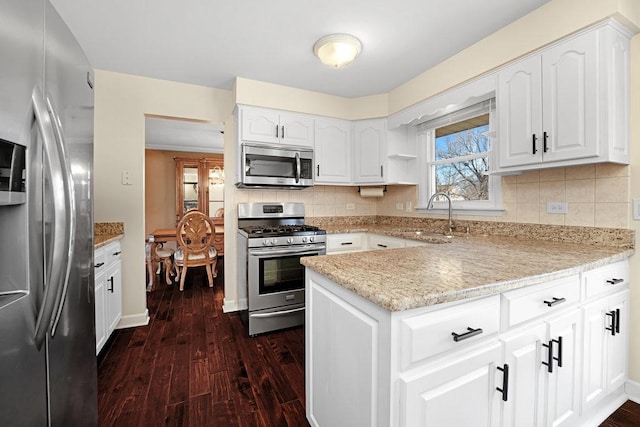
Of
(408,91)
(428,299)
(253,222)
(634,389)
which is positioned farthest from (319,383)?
(408,91)

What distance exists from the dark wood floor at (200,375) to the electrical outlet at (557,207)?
6.66ft

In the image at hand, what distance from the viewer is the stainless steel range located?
2.43 m

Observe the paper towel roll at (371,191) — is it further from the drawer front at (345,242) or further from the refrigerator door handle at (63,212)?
the refrigerator door handle at (63,212)

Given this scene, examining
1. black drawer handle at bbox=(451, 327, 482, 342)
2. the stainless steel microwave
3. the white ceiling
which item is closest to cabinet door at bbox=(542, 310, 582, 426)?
black drawer handle at bbox=(451, 327, 482, 342)

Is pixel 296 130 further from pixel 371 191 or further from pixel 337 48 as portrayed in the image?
pixel 371 191

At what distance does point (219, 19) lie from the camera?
1854 mm

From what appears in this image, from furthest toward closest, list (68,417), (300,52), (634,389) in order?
(300,52), (634,389), (68,417)

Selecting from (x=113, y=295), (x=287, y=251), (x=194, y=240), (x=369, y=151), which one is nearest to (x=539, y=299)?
(x=287, y=251)

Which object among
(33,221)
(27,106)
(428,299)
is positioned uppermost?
(27,106)

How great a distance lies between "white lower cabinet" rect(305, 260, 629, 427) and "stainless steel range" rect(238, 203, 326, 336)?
3.92 ft

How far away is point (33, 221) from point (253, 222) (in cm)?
225

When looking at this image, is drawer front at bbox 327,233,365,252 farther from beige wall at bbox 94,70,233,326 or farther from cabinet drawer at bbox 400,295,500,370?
cabinet drawer at bbox 400,295,500,370

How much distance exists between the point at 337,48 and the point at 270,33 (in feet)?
1.63

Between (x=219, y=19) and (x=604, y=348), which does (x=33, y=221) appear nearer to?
(x=219, y=19)
